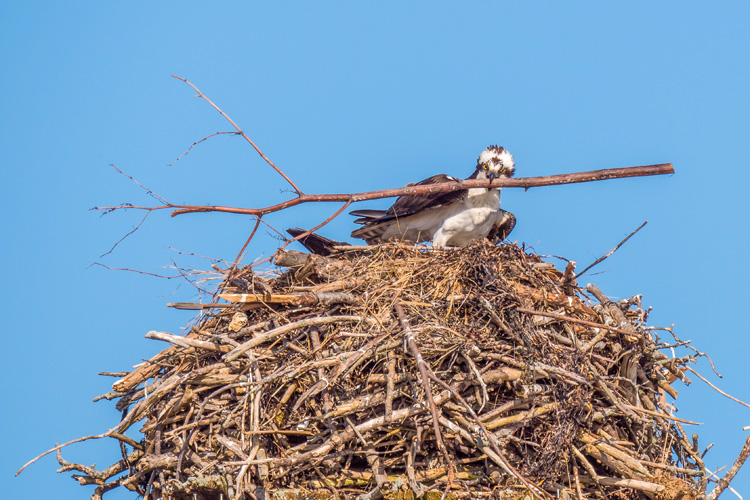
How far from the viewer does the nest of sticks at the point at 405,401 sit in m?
5.64

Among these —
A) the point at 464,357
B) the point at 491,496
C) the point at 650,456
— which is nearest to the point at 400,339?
the point at 464,357

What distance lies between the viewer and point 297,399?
19.6 ft

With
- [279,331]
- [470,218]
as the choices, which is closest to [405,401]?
[279,331]


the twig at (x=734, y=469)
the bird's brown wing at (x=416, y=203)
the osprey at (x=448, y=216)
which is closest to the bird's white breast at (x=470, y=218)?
the osprey at (x=448, y=216)

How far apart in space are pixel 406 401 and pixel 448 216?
3.32 meters

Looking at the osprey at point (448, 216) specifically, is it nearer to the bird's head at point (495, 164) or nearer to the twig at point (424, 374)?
the bird's head at point (495, 164)

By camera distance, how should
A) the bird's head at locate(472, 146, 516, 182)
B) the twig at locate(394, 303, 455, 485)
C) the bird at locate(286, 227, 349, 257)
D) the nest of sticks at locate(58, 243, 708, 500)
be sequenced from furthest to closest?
the bird's head at locate(472, 146, 516, 182) → the bird at locate(286, 227, 349, 257) → the nest of sticks at locate(58, 243, 708, 500) → the twig at locate(394, 303, 455, 485)

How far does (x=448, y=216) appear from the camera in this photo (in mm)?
8734

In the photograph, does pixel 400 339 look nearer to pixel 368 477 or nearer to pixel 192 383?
pixel 368 477

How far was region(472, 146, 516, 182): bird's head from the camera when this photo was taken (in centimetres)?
901

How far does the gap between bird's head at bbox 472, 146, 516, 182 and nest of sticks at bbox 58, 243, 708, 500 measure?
7.89 ft

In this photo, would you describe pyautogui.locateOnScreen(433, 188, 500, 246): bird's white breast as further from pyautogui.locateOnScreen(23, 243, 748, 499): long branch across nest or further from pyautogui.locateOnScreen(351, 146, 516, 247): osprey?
pyautogui.locateOnScreen(23, 243, 748, 499): long branch across nest

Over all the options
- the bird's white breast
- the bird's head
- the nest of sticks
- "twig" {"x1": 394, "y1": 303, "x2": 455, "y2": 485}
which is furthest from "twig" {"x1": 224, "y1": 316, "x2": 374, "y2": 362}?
the bird's head

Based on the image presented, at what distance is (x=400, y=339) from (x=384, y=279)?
1.10 m
